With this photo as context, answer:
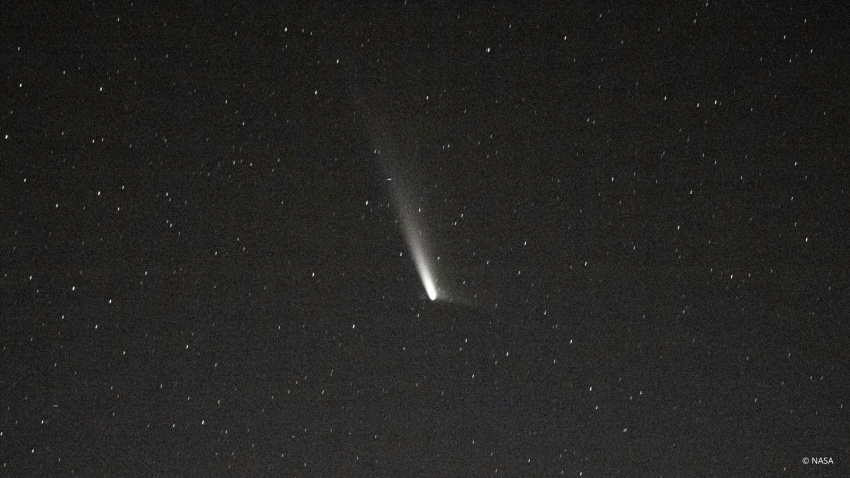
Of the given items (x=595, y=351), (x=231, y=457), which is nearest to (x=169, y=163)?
(x=231, y=457)

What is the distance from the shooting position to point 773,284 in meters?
0.51

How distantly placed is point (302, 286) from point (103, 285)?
129 millimetres

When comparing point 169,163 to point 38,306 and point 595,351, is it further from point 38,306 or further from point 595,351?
point 595,351

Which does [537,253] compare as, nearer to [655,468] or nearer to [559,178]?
[559,178]

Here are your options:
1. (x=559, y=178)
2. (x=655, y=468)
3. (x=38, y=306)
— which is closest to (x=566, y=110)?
(x=559, y=178)

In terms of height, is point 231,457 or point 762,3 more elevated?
point 762,3

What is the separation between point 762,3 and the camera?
1.64 feet

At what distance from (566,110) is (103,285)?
0.33m

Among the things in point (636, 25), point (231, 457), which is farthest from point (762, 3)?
point (231, 457)

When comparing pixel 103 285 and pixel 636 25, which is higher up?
pixel 636 25

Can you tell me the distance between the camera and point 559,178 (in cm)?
51

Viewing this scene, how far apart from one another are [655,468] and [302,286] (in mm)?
276

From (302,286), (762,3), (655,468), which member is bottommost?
(655,468)

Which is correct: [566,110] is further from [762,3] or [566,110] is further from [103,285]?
[103,285]
